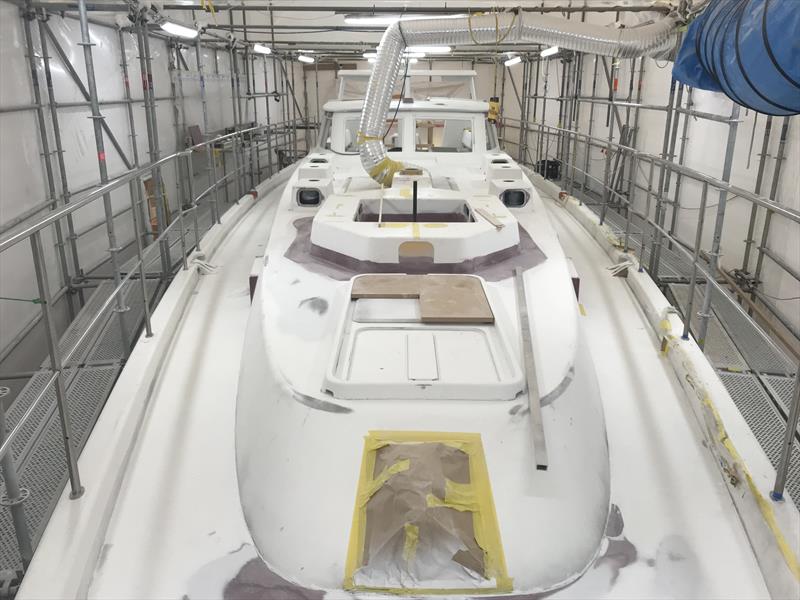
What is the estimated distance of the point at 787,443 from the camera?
2.23 meters

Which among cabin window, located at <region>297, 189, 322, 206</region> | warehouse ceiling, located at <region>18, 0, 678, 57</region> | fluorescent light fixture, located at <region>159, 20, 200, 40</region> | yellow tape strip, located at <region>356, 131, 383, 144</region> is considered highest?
warehouse ceiling, located at <region>18, 0, 678, 57</region>

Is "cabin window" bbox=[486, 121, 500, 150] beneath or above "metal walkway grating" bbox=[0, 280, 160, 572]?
above

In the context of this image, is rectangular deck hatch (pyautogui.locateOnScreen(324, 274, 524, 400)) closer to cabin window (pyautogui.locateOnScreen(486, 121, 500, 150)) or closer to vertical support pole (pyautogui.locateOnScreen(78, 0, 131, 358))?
vertical support pole (pyautogui.locateOnScreen(78, 0, 131, 358))

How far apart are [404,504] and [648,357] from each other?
6.60ft

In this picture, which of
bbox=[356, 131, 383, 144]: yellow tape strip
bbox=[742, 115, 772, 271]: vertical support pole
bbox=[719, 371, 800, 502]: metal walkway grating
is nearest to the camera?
bbox=[719, 371, 800, 502]: metal walkway grating

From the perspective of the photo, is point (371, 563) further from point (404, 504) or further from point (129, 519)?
point (129, 519)

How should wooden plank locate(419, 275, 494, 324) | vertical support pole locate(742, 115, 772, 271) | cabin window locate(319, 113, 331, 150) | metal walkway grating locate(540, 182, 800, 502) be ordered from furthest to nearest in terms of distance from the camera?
cabin window locate(319, 113, 331, 150) < vertical support pole locate(742, 115, 772, 271) < metal walkway grating locate(540, 182, 800, 502) < wooden plank locate(419, 275, 494, 324)

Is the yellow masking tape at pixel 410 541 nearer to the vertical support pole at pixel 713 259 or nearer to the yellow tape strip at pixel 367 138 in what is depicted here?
the vertical support pole at pixel 713 259

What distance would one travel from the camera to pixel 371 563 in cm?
217

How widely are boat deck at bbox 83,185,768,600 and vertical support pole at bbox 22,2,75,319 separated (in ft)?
11.8

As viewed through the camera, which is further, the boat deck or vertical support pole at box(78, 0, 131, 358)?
vertical support pole at box(78, 0, 131, 358)

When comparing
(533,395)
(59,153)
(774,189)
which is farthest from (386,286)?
(774,189)

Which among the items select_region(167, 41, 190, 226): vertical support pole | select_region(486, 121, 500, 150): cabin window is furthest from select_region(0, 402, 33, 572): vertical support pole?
select_region(167, 41, 190, 226): vertical support pole

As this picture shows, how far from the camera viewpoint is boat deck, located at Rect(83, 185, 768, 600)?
2262 millimetres
